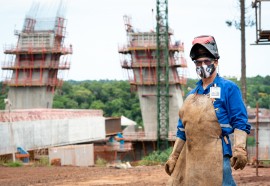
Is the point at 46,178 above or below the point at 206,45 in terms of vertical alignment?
below

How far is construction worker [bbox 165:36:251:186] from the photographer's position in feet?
18.1

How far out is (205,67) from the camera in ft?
18.4

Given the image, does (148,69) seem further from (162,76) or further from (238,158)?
(238,158)

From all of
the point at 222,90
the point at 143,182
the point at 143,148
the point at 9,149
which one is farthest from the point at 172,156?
the point at 143,148

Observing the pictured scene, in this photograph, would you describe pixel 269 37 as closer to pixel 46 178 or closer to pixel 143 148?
pixel 46 178

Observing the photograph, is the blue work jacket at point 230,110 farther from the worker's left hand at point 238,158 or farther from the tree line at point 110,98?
the tree line at point 110,98

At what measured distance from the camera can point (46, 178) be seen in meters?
18.2

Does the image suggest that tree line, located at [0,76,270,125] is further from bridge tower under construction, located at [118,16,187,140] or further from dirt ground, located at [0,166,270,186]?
dirt ground, located at [0,166,270,186]

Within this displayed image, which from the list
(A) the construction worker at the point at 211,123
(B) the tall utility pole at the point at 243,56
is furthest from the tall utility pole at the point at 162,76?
(A) the construction worker at the point at 211,123

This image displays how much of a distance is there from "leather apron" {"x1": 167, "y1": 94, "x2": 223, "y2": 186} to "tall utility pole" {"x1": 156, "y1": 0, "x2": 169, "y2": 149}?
55853 millimetres

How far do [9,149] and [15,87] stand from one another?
41.4 meters

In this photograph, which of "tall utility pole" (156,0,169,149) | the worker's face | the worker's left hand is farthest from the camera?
"tall utility pole" (156,0,169,149)

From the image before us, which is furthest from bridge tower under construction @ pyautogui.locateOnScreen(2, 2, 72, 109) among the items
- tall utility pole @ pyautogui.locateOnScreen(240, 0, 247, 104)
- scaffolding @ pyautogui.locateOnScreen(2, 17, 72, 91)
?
tall utility pole @ pyautogui.locateOnScreen(240, 0, 247, 104)

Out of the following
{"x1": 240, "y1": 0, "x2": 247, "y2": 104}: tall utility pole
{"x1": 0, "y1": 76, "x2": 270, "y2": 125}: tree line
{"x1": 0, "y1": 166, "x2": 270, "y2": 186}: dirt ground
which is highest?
{"x1": 240, "y1": 0, "x2": 247, "y2": 104}: tall utility pole
